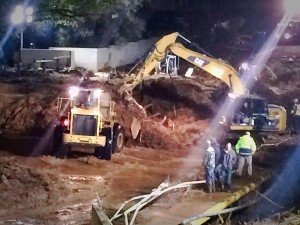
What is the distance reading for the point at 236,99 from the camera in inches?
872

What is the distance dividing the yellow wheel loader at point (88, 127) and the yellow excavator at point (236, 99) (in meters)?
3.84

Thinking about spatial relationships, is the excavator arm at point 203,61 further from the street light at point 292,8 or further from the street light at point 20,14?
the street light at point 292,8

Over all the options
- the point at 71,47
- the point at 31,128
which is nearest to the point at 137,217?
the point at 31,128

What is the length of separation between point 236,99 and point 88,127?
6.32 meters

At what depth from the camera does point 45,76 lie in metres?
Result: 33.4

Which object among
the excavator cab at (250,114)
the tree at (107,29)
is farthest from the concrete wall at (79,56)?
the excavator cab at (250,114)

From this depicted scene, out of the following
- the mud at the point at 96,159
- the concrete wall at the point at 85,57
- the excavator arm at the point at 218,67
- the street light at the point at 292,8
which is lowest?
the mud at the point at 96,159

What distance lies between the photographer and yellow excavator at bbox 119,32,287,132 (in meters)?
22.2

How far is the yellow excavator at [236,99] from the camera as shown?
22188 millimetres

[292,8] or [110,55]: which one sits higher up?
[292,8]

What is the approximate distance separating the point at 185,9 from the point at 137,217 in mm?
40251

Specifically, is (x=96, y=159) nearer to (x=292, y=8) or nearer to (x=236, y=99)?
(x=236, y=99)

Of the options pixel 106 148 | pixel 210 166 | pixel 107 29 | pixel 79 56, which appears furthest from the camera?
pixel 107 29

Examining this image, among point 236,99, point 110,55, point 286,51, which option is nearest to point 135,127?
point 236,99
